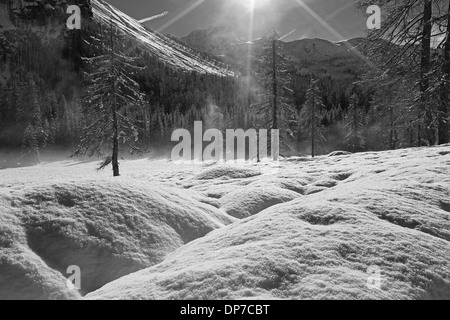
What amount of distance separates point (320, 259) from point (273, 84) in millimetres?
30400

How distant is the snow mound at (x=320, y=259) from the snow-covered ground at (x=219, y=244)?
1cm

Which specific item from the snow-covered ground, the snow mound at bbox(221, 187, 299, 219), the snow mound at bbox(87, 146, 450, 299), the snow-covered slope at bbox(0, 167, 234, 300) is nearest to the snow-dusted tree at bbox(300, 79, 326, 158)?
the snow mound at bbox(221, 187, 299, 219)

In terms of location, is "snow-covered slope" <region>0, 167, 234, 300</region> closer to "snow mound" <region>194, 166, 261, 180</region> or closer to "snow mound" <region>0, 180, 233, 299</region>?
"snow mound" <region>0, 180, 233, 299</region>

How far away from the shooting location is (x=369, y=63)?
14.4 m

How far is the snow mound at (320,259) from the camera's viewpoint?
111 inches

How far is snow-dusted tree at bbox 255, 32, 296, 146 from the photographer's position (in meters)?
31.3

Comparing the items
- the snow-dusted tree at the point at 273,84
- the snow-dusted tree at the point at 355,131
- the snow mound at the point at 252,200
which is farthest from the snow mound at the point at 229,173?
the snow-dusted tree at the point at 355,131

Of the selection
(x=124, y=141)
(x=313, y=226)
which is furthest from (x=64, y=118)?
(x=313, y=226)

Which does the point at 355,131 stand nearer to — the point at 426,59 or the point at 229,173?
the point at 426,59

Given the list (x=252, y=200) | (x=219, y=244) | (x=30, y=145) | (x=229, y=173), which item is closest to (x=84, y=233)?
(x=219, y=244)

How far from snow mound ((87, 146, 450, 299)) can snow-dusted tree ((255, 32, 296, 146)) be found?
2789 cm

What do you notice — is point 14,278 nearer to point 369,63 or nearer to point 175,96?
point 369,63

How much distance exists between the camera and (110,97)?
77.5 feet

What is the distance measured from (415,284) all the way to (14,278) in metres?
4.73
